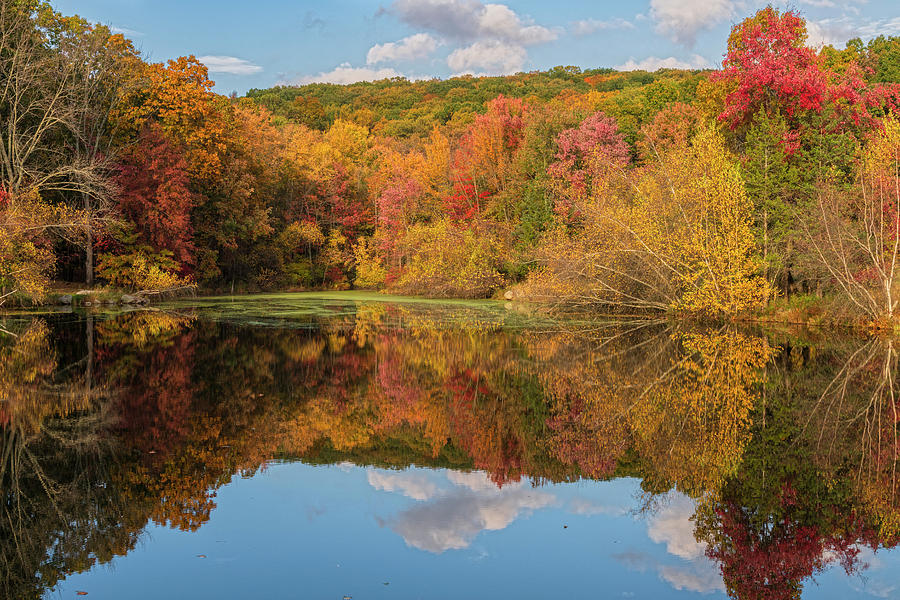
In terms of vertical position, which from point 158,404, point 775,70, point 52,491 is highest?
point 775,70

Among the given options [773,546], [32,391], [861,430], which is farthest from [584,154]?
[773,546]

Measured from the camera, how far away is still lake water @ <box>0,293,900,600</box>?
5.40m

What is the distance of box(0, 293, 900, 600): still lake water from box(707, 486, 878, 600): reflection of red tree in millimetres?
22

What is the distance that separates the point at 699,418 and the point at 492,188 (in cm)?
3029

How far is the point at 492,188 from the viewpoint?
39125mm

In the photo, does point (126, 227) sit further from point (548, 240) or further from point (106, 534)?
point (106, 534)

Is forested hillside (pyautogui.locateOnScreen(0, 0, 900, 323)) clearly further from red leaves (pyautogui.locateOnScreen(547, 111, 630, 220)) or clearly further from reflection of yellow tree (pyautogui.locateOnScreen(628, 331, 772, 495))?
reflection of yellow tree (pyautogui.locateOnScreen(628, 331, 772, 495))

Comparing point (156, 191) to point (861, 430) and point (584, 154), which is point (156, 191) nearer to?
point (584, 154)

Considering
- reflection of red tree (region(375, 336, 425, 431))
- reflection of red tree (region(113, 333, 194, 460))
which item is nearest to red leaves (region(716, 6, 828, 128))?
reflection of red tree (region(375, 336, 425, 431))

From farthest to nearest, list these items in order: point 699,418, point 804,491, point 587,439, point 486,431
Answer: point 699,418
point 486,431
point 587,439
point 804,491

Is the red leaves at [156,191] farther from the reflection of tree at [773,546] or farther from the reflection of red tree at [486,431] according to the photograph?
the reflection of tree at [773,546]

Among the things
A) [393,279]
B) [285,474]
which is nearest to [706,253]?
[285,474]

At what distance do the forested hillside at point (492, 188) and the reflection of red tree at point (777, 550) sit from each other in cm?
1526

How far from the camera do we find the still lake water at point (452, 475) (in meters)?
5.40
